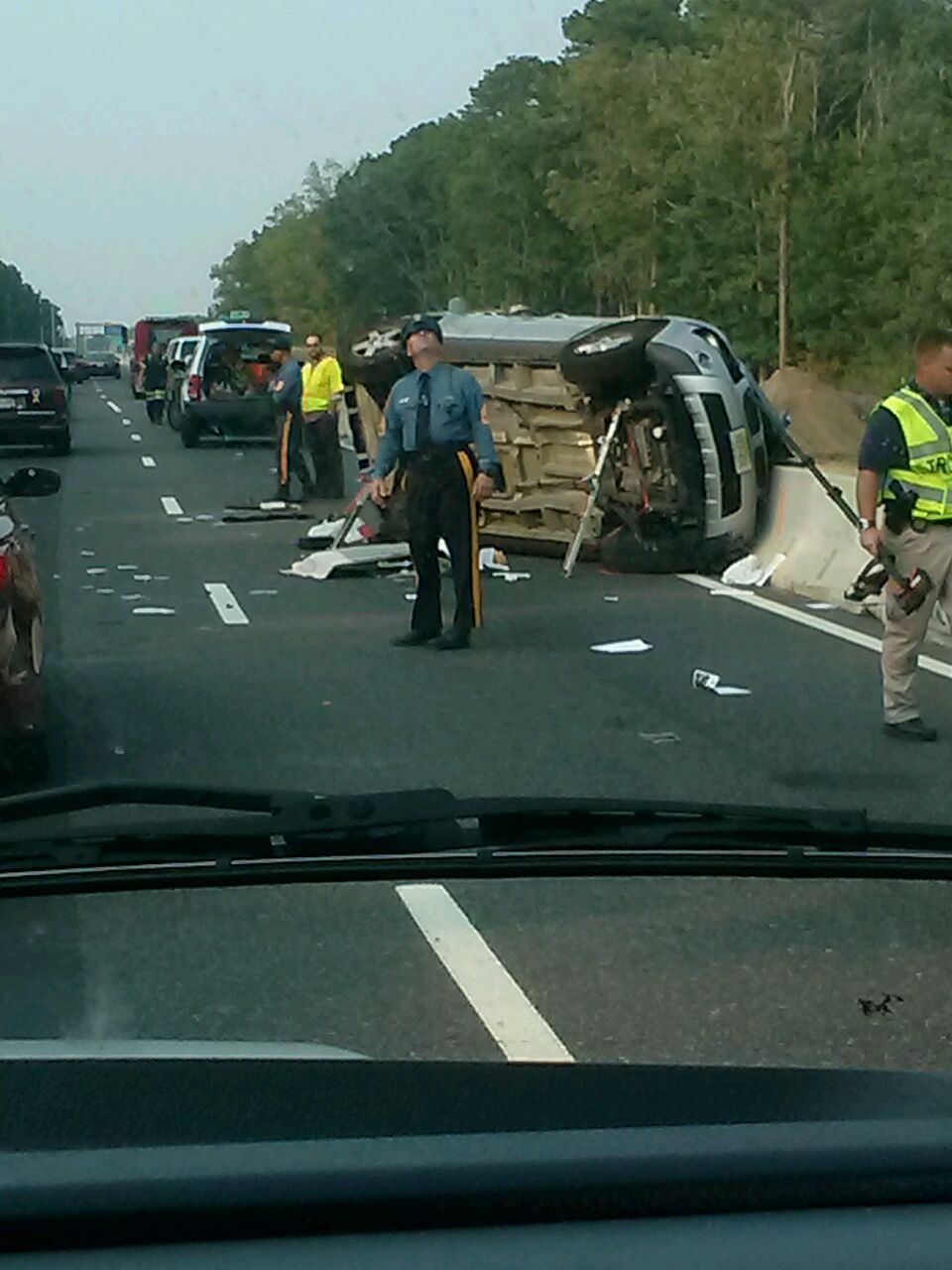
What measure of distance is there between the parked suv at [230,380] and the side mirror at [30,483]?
25855mm

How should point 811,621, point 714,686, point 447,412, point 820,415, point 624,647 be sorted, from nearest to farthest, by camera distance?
point 714,686 < point 447,412 < point 624,647 < point 811,621 < point 820,415

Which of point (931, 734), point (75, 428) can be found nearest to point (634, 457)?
point (931, 734)

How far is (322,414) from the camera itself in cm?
2433

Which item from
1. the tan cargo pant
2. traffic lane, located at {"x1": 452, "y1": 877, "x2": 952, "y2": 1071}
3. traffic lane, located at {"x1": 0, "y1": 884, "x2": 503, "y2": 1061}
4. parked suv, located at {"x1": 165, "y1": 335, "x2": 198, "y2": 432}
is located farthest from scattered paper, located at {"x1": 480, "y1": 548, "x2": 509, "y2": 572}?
parked suv, located at {"x1": 165, "y1": 335, "x2": 198, "y2": 432}

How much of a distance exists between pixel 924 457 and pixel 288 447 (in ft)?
50.7

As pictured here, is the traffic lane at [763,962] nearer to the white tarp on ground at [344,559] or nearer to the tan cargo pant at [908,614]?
the tan cargo pant at [908,614]

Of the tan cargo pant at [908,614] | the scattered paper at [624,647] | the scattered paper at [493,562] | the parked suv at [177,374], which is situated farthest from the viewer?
the parked suv at [177,374]

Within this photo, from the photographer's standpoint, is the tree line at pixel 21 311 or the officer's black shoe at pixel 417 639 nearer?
the officer's black shoe at pixel 417 639

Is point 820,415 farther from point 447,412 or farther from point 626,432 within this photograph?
point 447,412

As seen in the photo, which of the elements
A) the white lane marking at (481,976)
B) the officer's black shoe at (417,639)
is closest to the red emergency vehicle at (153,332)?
the officer's black shoe at (417,639)

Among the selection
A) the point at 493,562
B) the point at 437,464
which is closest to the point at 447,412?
the point at 437,464

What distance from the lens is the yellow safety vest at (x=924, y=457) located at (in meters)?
9.32

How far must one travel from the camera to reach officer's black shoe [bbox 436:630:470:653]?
1264 centimetres

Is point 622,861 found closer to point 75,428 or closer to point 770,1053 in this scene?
point 770,1053
